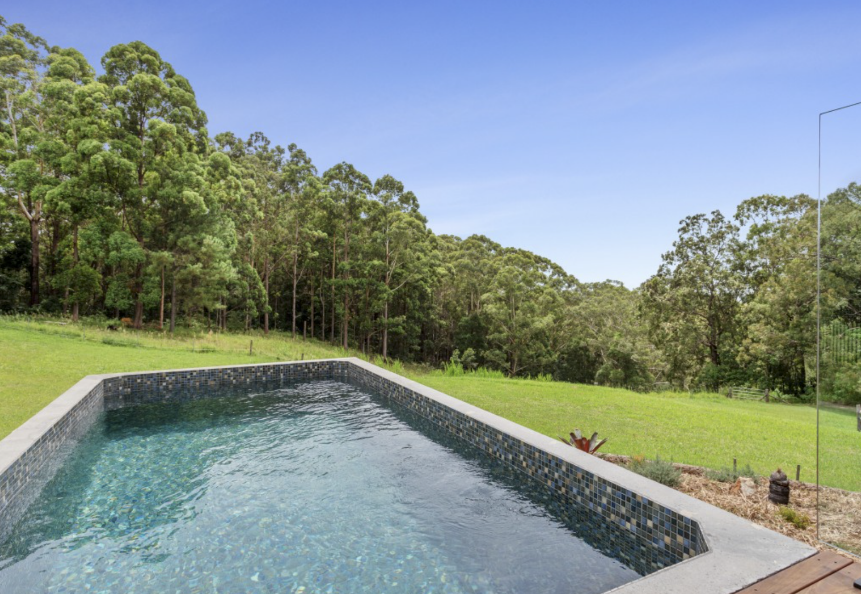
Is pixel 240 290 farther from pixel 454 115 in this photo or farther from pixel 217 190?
pixel 454 115

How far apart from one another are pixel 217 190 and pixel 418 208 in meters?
10.6

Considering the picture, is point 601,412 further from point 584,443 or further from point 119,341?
point 119,341

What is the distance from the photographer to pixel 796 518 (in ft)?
11.8

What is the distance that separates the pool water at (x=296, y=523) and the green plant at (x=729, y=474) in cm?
169

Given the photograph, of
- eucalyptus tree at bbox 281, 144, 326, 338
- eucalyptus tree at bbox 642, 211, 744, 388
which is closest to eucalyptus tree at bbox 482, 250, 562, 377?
eucalyptus tree at bbox 642, 211, 744, 388

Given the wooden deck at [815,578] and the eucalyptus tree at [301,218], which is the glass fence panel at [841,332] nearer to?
the wooden deck at [815,578]

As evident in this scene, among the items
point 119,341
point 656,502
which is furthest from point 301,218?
point 656,502

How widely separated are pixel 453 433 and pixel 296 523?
9.16ft

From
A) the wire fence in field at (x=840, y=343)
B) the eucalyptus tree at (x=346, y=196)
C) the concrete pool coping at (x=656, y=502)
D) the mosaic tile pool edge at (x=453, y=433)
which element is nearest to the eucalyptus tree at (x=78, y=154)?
the eucalyptus tree at (x=346, y=196)

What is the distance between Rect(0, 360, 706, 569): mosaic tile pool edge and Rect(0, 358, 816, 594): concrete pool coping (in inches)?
1.3

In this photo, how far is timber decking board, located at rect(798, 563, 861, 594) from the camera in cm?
235

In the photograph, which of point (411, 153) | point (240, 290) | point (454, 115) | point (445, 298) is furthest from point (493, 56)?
point (445, 298)

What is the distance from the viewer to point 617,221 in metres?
27.5

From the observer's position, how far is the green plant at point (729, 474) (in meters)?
4.59
